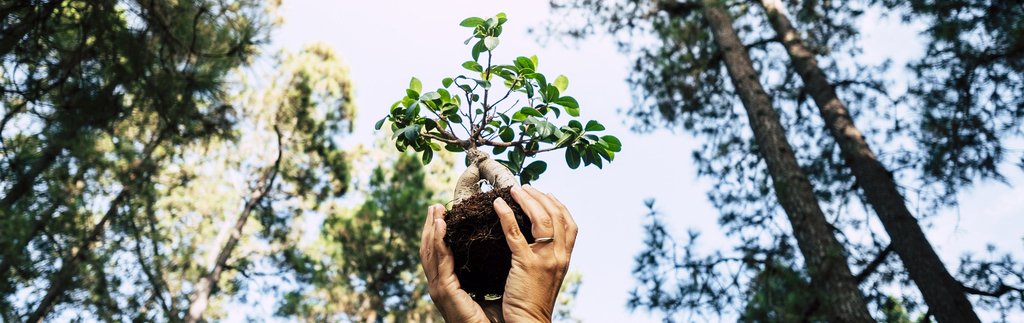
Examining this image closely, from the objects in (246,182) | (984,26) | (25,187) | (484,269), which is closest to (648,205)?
(984,26)

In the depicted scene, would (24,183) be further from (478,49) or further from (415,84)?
(478,49)

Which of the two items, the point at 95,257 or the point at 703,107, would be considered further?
the point at 95,257

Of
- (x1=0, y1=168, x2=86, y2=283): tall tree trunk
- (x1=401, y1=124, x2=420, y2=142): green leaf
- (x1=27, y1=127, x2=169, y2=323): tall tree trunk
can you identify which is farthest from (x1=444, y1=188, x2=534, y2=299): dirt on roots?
(x1=0, y1=168, x2=86, y2=283): tall tree trunk

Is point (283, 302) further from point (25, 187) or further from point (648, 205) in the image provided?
point (648, 205)

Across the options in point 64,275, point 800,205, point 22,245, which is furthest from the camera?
point 64,275

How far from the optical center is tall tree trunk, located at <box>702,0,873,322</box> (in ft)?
15.0

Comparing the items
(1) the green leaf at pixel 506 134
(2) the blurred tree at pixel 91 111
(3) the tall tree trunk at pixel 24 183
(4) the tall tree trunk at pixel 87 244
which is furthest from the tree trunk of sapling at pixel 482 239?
(3) the tall tree trunk at pixel 24 183

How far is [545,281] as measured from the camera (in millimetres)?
1576

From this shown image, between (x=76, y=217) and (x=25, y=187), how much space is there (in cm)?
224

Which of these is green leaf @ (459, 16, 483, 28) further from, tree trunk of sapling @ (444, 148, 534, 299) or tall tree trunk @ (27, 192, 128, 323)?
tall tree trunk @ (27, 192, 128, 323)

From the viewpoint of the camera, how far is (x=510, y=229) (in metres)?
1.62

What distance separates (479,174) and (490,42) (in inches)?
15.5

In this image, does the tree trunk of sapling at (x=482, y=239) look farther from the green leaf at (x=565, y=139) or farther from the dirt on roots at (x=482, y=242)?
the green leaf at (x=565, y=139)

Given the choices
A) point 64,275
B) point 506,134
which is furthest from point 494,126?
point 64,275
